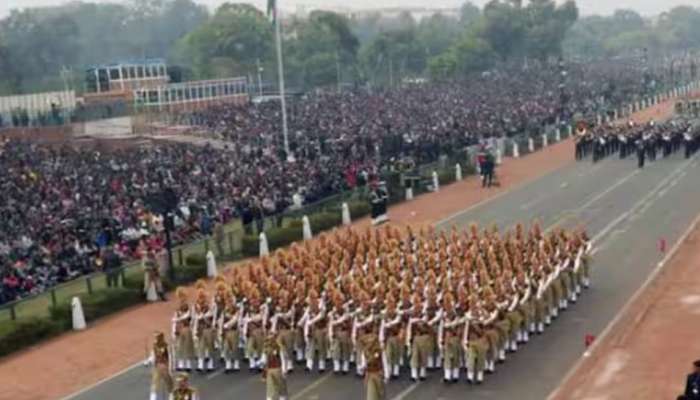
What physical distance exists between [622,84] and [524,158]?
2027 inches

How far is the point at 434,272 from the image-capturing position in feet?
75.9

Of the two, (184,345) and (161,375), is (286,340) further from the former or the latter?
(161,375)

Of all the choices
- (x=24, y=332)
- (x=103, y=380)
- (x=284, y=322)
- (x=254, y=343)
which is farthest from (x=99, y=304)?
(x=284, y=322)

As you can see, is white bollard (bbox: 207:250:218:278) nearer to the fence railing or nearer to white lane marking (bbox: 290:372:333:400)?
the fence railing

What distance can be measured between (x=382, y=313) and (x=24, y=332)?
27.8 feet

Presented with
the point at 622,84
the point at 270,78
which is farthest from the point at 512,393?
the point at 270,78

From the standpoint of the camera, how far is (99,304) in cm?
2694

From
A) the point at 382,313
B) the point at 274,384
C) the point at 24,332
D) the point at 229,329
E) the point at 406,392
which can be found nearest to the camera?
the point at 274,384

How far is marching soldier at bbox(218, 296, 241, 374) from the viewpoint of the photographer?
21344mm

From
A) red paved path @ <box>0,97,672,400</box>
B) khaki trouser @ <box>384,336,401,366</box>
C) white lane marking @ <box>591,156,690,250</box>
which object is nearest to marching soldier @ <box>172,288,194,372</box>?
red paved path @ <box>0,97,672,400</box>

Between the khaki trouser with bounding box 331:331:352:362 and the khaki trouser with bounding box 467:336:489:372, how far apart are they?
2175mm

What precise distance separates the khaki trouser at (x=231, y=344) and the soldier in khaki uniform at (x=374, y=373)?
372cm

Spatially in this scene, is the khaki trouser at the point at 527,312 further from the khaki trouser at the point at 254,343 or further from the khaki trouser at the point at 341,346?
the khaki trouser at the point at 254,343

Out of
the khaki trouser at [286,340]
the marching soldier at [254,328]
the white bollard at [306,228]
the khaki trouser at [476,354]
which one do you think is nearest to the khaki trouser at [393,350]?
the khaki trouser at [476,354]
